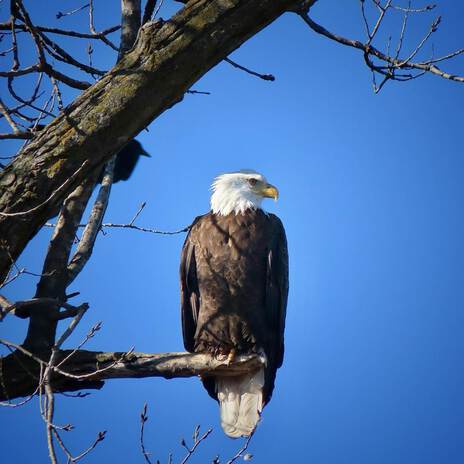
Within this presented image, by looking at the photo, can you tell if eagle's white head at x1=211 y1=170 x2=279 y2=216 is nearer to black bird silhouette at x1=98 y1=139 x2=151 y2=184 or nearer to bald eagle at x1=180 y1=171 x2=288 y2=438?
bald eagle at x1=180 y1=171 x2=288 y2=438

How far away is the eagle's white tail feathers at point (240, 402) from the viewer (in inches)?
183

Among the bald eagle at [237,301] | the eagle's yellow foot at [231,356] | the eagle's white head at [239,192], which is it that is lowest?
the eagle's yellow foot at [231,356]

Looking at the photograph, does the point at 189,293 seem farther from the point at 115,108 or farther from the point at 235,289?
the point at 115,108

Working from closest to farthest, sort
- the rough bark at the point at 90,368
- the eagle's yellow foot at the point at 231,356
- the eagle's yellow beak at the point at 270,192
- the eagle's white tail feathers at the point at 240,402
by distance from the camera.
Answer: the rough bark at the point at 90,368 < the eagle's yellow foot at the point at 231,356 < the eagle's white tail feathers at the point at 240,402 < the eagle's yellow beak at the point at 270,192

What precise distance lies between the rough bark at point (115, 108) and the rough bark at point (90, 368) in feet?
2.26

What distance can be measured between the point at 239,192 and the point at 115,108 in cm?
285

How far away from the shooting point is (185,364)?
3.55 metres

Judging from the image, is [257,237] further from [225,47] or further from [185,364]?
[225,47]

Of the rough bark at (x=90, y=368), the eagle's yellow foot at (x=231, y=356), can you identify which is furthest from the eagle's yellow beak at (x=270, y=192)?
the rough bark at (x=90, y=368)

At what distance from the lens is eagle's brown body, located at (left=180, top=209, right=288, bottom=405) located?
15.3 feet

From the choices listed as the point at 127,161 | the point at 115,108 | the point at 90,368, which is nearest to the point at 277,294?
the point at 90,368

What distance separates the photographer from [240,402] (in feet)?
15.4

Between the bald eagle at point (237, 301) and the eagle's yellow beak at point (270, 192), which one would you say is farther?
the eagle's yellow beak at point (270, 192)

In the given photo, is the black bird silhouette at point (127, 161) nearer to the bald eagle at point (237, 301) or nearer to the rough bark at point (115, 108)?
the bald eagle at point (237, 301)
